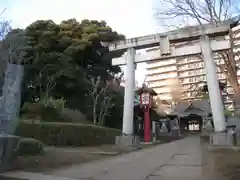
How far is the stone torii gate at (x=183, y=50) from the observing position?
14312 millimetres

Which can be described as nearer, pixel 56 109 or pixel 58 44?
pixel 56 109

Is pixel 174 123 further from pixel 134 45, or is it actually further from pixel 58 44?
pixel 134 45

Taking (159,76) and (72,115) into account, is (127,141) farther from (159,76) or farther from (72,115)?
(159,76)

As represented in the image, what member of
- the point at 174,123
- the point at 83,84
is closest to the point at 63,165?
the point at 83,84

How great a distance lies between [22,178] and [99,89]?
18573 mm

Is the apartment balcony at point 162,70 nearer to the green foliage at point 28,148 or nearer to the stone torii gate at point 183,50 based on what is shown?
the stone torii gate at point 183,50

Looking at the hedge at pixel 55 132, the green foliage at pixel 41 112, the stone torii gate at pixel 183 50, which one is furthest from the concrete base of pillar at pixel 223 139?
the green foliage at pixel 41 112

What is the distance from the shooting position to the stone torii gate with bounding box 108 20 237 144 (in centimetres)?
1431

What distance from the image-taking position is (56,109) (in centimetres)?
1933

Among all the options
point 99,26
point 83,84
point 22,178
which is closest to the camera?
point 22,178

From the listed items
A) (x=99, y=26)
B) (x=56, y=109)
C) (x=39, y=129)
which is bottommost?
(x=39, y=129)

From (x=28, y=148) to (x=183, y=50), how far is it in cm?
1020

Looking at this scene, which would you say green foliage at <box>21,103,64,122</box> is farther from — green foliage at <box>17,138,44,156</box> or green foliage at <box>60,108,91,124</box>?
green foliage at <box>17,138,44,156</box>

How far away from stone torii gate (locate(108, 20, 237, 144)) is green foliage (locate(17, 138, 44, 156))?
7.17 metres
